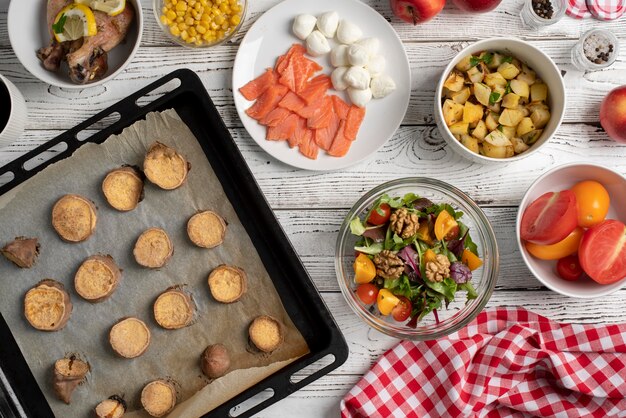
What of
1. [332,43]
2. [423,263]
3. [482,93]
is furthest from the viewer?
[332,43]

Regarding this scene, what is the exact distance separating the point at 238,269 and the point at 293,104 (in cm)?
55

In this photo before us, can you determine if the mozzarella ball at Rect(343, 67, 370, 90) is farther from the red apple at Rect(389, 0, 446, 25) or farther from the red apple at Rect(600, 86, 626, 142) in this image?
the red apple at Rect(600, 86, 626, 142)

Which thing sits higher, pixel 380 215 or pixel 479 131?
pixel 479 131

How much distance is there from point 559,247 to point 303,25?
1057mm

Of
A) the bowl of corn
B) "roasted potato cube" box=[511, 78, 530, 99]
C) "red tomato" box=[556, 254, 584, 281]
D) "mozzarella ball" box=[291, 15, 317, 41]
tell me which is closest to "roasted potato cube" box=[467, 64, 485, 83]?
"roasted potato cube" box=[511, 78, 530, 99]

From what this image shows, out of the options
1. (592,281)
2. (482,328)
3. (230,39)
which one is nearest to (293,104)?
(230,39)

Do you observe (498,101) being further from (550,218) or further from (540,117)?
(550,218)

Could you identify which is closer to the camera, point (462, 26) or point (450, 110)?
point (450, 110)

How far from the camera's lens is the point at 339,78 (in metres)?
2.30

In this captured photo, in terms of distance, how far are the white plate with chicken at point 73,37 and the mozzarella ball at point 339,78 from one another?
0.61 metres

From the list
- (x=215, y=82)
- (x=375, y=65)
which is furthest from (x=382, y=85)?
(x=215, y=82)

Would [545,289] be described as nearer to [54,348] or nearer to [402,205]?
[402,205]

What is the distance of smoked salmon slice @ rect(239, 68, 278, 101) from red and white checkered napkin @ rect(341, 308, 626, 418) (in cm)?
93

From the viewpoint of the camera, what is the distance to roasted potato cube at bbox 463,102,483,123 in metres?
2.24
